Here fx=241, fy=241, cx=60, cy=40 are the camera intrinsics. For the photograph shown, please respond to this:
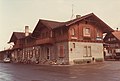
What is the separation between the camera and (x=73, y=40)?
39.5 metres

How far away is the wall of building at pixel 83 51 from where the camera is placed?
3903 centimetres

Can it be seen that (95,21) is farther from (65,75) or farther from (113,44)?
(113,44)

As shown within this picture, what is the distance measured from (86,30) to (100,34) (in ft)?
10.9

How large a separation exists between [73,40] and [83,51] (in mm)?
2819

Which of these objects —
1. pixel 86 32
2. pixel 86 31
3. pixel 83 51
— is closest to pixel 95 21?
pixel 86 31

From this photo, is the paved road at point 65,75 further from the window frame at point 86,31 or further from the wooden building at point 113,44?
the wooden building at point 113,44

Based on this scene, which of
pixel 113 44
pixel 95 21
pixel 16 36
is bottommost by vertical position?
pixel 113 44

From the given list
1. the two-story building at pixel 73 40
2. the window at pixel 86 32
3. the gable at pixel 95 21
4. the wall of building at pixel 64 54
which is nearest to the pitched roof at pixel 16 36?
the two-story building at pixel 73 40

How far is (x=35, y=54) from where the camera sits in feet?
168

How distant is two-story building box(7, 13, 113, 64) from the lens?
39.2m

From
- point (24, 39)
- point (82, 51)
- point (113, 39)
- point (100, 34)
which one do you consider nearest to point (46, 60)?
point (82, 51)

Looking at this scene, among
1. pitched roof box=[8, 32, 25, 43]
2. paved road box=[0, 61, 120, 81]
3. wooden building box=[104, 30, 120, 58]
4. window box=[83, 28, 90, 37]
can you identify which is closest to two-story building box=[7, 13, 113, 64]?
window box=[83, 28, 90, 37]

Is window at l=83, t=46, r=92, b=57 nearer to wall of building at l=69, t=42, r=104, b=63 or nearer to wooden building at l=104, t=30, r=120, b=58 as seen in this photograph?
wall of building at l=69, t=42, r=104, b=63

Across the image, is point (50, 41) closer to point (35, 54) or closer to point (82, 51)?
point (82, 51)
